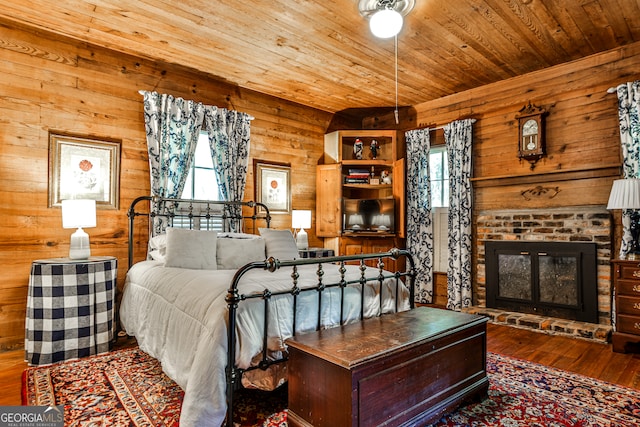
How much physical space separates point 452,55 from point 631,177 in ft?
6.51

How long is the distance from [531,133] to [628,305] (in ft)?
6.46

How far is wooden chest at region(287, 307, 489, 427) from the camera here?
1.58 m

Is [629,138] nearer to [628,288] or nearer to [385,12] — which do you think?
[628,288]

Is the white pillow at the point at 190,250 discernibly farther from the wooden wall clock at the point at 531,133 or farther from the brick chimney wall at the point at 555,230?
the wooden wall clock at the point at 531,133

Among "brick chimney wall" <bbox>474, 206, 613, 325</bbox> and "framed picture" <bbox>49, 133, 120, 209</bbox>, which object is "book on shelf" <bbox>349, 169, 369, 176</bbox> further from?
"framed picture" <bbox>49, 133, 120, 209</bbox>

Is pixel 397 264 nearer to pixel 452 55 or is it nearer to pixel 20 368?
pixel 452 55

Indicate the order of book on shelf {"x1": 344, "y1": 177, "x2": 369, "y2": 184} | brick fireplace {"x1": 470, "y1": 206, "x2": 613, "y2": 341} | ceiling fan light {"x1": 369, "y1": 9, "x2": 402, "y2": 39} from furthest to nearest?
book on shelf {"x1": 344, "y1": 177, "x2": 369, "y2": 184}, brick fireplace {"x1": 470, "y1": 206, "x2": 613, "y2": 341}, ceiling fan light {"x1": 369, "y1": 9, "x2": 402, "y2": 39}

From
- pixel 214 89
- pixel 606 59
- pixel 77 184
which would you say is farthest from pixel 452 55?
pixel 77 184

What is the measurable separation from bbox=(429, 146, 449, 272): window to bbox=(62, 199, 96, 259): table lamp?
4020 millimetres

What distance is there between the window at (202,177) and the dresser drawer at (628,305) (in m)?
4.01

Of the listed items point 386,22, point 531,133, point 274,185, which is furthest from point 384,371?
point 531,133

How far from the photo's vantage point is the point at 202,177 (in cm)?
427

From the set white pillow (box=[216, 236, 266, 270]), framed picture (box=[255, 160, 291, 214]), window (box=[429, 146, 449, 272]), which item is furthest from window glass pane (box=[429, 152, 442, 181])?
white pillow (box=[216, 236, 266, 270])

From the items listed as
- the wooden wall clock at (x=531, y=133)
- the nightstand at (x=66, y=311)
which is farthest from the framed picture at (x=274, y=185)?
the wooden wall clock at (x=531, y=133)
